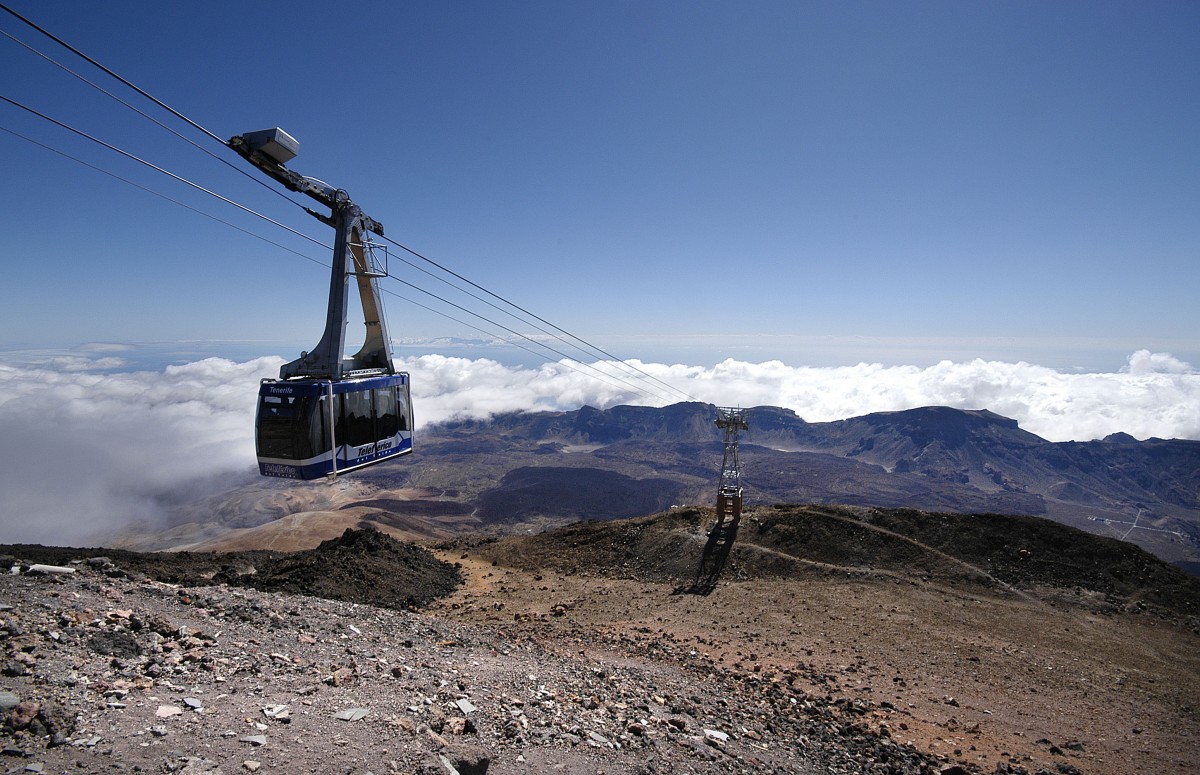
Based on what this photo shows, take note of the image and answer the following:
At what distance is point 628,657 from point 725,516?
16075mm

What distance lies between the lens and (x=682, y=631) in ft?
60.2

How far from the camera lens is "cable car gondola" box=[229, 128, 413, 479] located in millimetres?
12445

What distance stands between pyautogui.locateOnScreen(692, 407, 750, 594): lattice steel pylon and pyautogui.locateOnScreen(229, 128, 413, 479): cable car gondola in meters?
15.5

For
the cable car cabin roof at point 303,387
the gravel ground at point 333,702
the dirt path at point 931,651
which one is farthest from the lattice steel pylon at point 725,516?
the cable car cabin roof at point 303,387

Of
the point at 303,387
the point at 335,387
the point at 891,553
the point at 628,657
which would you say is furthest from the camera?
the point at 891,553

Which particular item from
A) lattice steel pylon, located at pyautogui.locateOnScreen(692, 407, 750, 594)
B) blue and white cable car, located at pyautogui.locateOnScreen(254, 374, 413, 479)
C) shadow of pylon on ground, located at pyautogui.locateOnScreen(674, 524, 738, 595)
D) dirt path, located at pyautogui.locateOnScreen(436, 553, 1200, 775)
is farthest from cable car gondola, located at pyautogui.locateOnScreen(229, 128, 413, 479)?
lattice steel pylon, located at pyautogui.locateOnScreen(692, 407, 750, 594)

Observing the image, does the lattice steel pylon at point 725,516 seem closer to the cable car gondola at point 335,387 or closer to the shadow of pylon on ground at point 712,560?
the shadow of pylon on ground at point 712,560

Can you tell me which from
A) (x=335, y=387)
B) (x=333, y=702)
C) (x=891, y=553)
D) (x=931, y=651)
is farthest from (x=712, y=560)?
(x=333, y=702)

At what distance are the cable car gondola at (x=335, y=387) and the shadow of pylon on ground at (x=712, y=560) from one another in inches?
566

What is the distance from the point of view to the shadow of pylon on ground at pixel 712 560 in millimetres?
23344

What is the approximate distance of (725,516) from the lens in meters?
29.7

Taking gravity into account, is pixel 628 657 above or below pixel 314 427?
below

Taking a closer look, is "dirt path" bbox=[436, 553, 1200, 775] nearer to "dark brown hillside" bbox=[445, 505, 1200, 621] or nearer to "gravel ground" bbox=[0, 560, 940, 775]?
"dark brown hillside" bbox=[445, 505, 1200, 621]

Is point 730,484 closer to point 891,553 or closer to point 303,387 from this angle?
point 891,553
